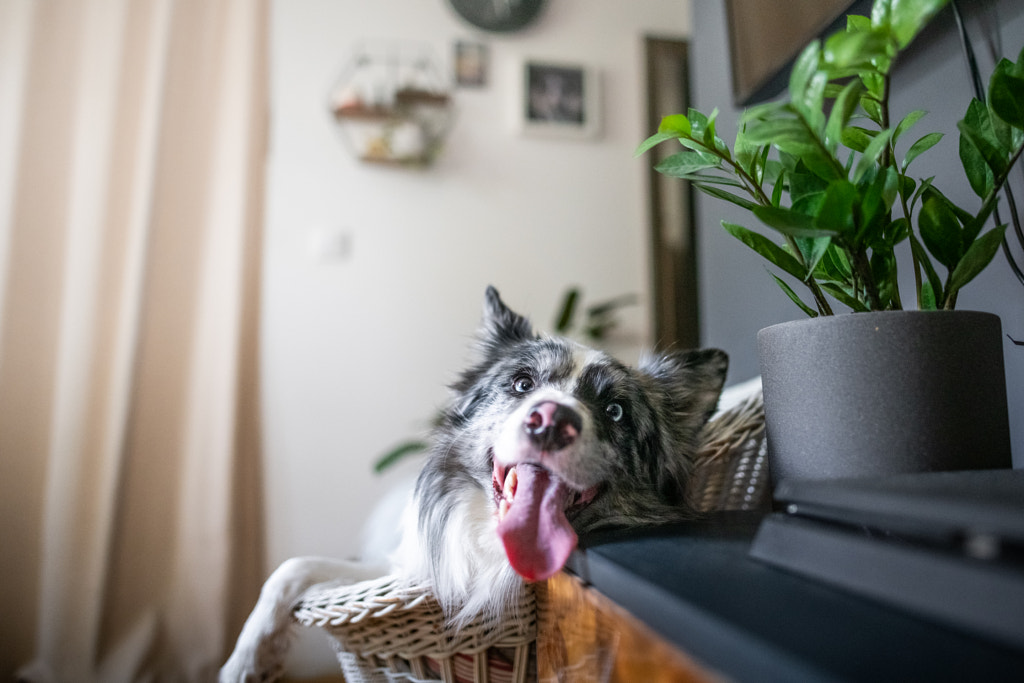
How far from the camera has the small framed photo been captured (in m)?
2.79

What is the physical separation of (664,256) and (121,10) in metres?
2.50

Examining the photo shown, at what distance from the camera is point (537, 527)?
32.0 inches

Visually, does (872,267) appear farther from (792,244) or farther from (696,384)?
(696,384)

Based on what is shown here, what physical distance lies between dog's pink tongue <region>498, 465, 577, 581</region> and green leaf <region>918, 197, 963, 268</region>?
2.01 ft

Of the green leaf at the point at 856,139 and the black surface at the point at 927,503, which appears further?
the green leaf at the point at 856,139

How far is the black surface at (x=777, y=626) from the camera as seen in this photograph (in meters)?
0.35

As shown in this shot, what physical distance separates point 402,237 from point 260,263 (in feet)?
2.03

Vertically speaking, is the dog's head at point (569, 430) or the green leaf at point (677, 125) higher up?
the green leaf at point (677, 125)

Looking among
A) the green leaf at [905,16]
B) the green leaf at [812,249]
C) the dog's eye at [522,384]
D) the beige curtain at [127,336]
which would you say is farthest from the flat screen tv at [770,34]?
the beige curtain at [127,336]

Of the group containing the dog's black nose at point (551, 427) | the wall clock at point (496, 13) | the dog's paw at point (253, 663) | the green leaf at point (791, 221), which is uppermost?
the wall clock at point (496, 13)

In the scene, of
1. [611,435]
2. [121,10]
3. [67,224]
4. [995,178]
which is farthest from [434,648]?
[121,10]

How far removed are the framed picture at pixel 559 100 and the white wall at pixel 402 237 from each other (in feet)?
0.19

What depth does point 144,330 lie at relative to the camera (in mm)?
2145

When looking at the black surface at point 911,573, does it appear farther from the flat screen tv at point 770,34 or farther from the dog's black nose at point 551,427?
the flat screen tv at point 770,34
